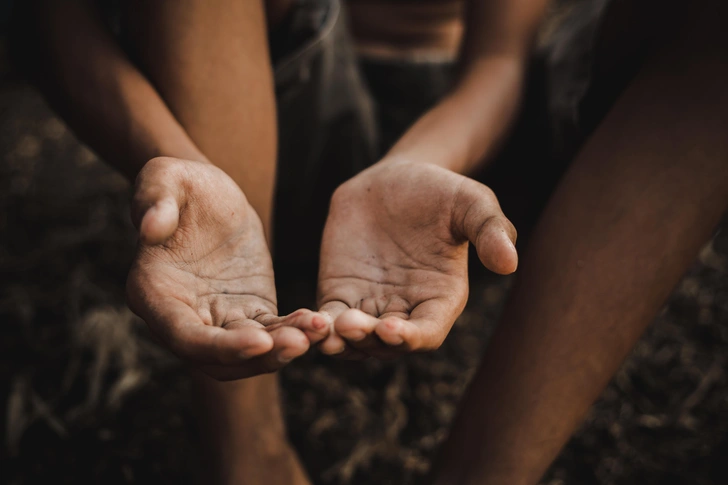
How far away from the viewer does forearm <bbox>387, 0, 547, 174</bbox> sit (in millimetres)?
759

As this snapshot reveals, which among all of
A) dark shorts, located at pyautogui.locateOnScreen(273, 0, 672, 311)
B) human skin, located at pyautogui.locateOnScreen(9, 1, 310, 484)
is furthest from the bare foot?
dark shorts, located at pyautogui.locateOnScreen(273, 0, 672, 311)

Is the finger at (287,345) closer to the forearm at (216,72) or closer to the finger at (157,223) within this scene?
the finger at (157,223)

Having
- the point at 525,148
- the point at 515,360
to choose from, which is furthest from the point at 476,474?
the point at 525,148

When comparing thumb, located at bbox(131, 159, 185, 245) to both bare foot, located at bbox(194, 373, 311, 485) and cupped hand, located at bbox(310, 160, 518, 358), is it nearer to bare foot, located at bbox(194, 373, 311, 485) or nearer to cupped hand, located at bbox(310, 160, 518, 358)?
cupped hand, located at bbox(310, 160, 518, 358)

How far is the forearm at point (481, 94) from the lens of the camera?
76cm

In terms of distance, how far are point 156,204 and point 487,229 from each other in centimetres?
30

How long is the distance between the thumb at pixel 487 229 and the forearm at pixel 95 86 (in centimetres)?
34

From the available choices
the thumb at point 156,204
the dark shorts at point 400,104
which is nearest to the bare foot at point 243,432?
the thumb at point 156,204

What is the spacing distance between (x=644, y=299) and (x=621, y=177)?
14cm

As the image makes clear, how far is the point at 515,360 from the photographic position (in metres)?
0.64

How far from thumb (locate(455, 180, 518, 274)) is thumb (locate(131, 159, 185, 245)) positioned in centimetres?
28

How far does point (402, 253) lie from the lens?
63cm

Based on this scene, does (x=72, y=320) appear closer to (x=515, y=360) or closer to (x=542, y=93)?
(x=515, y=360)

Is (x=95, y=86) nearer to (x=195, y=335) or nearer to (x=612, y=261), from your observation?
(x=195, y=335)
